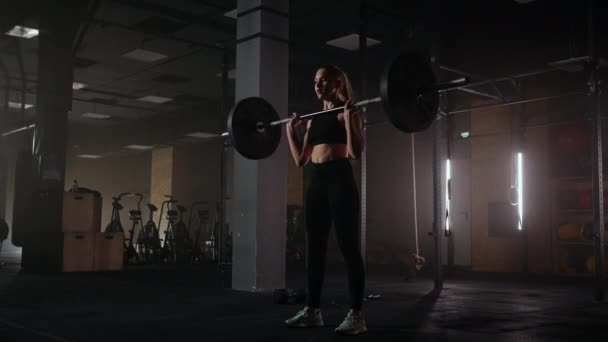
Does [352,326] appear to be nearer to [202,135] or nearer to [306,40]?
[306,40]

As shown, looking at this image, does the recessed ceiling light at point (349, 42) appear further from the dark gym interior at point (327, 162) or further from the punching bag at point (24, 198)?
the punching bag at point (24, 198)

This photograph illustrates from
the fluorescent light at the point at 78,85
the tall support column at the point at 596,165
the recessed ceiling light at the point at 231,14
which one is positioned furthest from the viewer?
the fluorescent light at the point at 78,85

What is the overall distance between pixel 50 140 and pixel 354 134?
225 inches

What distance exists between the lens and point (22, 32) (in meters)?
7.80

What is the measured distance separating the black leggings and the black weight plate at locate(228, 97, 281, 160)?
22.9 inches

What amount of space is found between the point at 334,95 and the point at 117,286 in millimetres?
3458

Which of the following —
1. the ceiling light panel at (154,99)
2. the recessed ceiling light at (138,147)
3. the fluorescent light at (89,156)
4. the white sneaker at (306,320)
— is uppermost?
the ceiling light panel at (154,99)

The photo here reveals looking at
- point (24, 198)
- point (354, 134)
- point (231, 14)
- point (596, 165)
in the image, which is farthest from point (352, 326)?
point (24, 198)

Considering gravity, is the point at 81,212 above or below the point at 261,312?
above

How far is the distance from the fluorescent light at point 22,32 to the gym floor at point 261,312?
3.45m

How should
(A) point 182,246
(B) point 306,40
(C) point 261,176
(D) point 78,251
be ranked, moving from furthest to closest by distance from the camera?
(A) point 182,246 → (B) point 306,40 → (D) point 78,251 → (C) point 261,176

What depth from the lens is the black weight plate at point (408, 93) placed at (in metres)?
2.62

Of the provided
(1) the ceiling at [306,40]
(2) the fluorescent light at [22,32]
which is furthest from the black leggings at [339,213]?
(2) the fluorescent light at [22,32]

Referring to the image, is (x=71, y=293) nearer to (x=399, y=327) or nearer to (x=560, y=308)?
(x=399, y=327)
